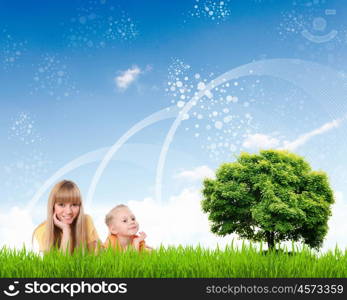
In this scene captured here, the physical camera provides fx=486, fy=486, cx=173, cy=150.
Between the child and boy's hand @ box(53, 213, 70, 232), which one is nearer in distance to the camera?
boy's hand @ box(53, 213, 70, 232)

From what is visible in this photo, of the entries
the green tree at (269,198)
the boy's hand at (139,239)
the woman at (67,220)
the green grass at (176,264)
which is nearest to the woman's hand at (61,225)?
the woman at (67,220)

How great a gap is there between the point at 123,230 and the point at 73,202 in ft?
2.82

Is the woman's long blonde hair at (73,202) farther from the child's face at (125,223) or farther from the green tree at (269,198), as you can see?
the green tree at (269,198)

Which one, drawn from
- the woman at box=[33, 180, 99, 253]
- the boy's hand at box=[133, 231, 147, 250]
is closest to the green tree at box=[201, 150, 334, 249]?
the boy's hand at box=[133, 231, 147, 250]

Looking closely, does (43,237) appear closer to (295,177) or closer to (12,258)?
(12,258)

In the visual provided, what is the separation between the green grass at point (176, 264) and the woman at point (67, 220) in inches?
12.4

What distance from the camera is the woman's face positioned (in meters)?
7.10

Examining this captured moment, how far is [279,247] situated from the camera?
708 cm

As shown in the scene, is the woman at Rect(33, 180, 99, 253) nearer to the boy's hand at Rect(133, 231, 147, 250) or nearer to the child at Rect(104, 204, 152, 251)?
the child at Rect(104, 204, 152, 251)

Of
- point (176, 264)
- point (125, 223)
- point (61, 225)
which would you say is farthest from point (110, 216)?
point (176, 264)

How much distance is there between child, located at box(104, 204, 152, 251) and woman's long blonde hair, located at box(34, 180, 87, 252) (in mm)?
422

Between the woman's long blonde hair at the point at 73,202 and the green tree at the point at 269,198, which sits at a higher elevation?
the green tree at the point at 269,198

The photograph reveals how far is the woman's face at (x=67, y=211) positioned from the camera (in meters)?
7.10

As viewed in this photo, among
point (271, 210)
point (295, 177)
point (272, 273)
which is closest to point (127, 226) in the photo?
point (272, 273)
